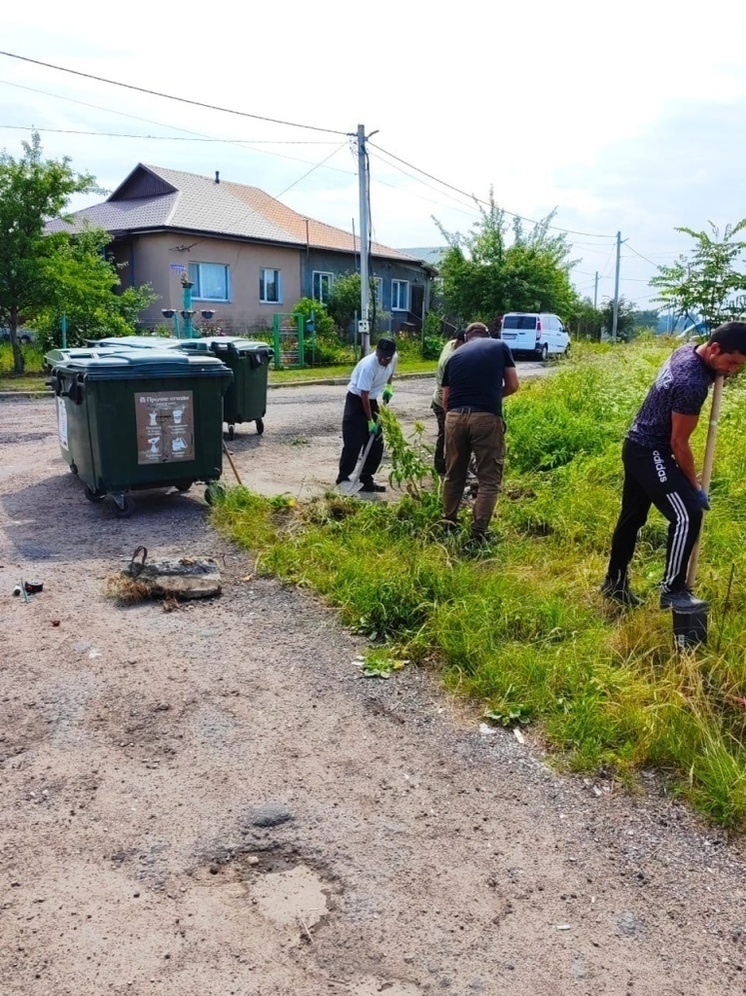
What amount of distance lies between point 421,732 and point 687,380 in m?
2.02

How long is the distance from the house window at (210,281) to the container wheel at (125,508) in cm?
1909

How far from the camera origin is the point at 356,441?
24.6 feet

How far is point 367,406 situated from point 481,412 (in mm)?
1867

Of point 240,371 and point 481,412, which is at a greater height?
point 240,371

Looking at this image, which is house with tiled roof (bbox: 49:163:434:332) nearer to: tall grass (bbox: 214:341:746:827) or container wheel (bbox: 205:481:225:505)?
container wheel (bbox: 205:481:225:505)

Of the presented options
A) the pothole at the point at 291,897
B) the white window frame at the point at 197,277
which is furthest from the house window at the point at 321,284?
the pothole at the point at 291,897

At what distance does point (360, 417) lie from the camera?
24.3ft

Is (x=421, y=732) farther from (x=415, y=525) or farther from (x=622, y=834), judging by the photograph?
(x=415, y=525)

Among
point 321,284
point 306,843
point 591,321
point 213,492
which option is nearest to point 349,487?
point 213,492

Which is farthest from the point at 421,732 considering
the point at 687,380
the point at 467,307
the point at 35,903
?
the point at 467,307

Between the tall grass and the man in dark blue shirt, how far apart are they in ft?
1.13

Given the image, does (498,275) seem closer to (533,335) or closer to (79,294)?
(533,335)

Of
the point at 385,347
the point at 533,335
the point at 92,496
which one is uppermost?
the point at 533,335

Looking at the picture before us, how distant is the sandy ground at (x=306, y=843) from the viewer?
7.32 feet
